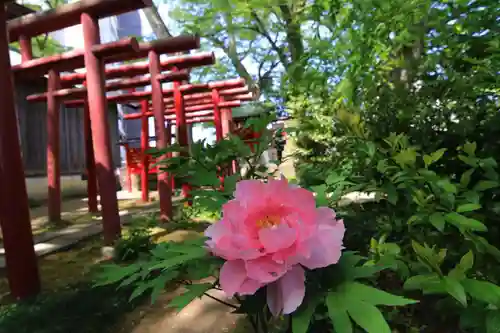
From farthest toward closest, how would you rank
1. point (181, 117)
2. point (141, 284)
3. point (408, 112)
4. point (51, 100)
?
point (181, 117), point (51, 100), point (408, 112), point (141, 284)

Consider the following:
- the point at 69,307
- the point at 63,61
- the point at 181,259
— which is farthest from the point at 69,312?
the point at 63,61

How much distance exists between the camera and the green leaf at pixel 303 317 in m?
0.53

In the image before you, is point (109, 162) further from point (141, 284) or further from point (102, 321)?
point (141, 284)

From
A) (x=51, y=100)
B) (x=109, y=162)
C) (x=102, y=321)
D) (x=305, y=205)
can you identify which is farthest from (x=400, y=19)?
(x=51, y=100)

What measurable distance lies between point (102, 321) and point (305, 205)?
199 cm

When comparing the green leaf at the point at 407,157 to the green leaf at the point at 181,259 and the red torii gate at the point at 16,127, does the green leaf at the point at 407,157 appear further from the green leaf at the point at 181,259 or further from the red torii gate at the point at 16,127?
the red torii gate at the point at 16,127

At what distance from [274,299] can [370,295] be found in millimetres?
139

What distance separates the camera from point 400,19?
1.70 meters

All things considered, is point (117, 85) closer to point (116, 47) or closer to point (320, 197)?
point (116, 47)

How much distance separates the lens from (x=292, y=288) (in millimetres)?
554

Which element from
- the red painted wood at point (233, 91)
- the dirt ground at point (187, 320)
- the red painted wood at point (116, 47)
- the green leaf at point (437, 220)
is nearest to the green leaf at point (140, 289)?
the green leaf at point (437, 220)

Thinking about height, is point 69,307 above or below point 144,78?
below

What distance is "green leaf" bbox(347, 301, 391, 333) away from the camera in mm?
491

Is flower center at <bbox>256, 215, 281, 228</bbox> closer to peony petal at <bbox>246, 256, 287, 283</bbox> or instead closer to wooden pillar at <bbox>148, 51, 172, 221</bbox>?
peony petal at <bbox>246, 256, 287, 283</bbox>
